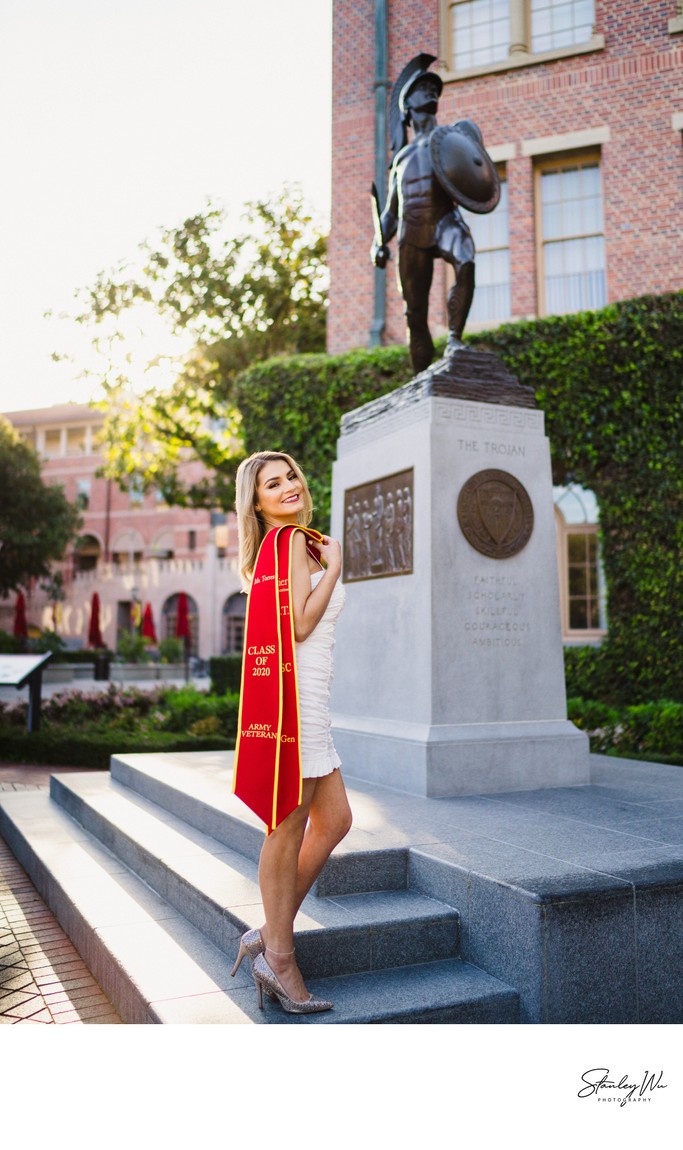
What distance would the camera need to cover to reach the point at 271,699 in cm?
257

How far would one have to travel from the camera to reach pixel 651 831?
398 cm

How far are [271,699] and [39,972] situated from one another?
7.13 feet

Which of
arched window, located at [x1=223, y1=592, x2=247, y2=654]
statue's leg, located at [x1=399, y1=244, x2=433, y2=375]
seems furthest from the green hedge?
arched window, located at [x1=223, y1=592, x2=247, y2=654]

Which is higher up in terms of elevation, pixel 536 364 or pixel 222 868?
pixel 536 364

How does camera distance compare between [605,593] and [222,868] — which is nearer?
[222,868]

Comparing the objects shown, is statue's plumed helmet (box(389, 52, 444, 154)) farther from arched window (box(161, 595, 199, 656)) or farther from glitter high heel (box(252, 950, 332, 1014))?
arched window (box(161, 595, 199, 656))

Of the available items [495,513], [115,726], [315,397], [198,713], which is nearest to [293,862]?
[495,513]

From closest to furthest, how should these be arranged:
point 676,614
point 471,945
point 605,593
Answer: point 471,945 → point 676,614 → point 605,593

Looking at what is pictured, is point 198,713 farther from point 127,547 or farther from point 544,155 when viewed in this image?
point 127,547

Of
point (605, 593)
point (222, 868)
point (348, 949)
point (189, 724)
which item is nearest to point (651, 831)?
point (348, 949)

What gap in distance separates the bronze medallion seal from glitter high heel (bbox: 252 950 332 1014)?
3.27 metres

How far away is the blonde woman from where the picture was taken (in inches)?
103

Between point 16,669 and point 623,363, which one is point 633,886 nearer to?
point 16,669
